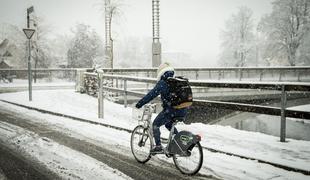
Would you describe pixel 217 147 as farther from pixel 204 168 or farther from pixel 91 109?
pixel 91 109

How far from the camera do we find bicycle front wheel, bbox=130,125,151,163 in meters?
6.67

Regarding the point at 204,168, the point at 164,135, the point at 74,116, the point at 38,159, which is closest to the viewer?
the point at 204,168

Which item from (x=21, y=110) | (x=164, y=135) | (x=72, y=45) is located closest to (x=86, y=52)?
(x=72, y=45)

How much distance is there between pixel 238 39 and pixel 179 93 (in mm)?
49862

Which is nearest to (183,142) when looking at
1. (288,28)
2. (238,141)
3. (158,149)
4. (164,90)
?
(158,149)

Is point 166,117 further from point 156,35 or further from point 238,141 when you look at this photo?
point 156,35

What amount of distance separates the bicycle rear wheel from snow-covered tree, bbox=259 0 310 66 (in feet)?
132

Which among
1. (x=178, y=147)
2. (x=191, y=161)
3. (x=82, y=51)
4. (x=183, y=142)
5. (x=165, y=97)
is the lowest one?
(x=191, y=161)

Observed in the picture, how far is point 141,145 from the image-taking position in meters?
6.76

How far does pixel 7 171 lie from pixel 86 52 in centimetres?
3605

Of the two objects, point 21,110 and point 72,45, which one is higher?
point 72,45

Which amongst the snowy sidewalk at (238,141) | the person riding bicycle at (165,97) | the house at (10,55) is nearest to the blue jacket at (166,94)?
the person riding bicycle at (165,97)

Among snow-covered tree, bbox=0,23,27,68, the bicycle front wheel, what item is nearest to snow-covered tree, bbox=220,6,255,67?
snow-covered tree, bbox=0,23,27,68

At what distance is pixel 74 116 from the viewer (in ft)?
39.3
